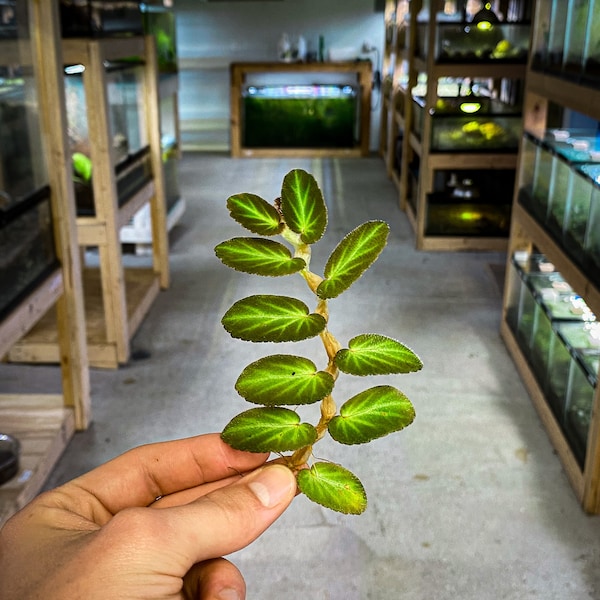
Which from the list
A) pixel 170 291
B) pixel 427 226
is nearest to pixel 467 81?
pixel 427 226

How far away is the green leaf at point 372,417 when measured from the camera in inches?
37.7

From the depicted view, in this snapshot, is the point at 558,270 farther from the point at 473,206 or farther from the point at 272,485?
the point at 473,206

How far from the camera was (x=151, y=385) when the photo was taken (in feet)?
11.8

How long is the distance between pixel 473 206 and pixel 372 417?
4.87 m

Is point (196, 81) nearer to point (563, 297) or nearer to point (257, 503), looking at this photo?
point (563, 297)

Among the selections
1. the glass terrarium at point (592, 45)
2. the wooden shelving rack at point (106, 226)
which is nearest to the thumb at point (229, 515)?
the glass terrarium at point (592, 45)

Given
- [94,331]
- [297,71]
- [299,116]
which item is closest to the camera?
[94,331]

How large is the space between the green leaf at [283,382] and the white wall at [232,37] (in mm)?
9411

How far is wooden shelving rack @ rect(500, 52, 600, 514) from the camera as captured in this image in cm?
261

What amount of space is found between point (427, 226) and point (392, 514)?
11.1 feet

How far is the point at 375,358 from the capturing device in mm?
951

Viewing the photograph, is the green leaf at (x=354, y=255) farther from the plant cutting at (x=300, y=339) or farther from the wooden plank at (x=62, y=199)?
the wooden plank at (x=62, y=199)

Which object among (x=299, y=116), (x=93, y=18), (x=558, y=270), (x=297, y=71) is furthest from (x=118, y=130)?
(x=297, y=71)

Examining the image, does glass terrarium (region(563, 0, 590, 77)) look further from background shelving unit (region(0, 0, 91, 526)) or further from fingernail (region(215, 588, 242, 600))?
fingernail (region(215, 588, 242, 600))
